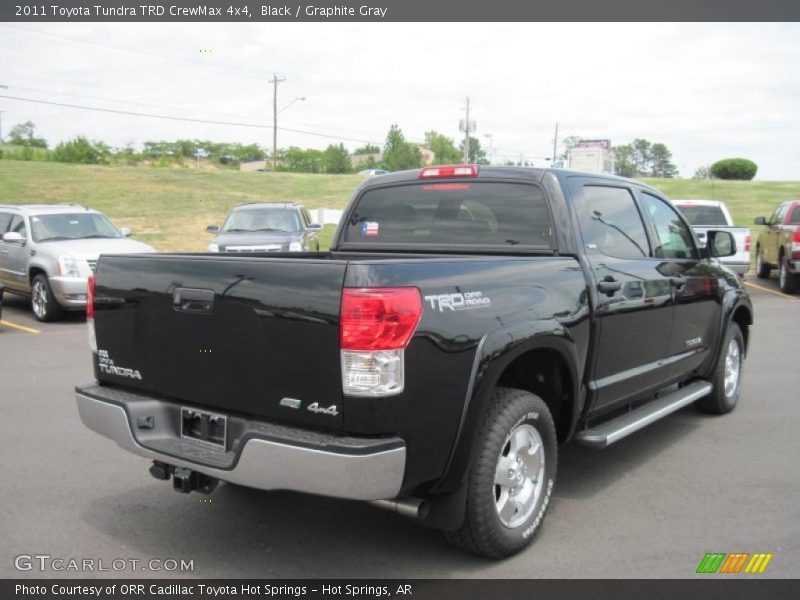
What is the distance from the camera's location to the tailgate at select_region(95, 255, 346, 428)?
305 cm

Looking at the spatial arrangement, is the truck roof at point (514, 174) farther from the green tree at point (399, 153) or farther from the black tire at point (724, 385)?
the green tree at point (399, 153)

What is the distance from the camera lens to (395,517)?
4176 mm

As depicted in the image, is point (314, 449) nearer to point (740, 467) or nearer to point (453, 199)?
point (453, 199)

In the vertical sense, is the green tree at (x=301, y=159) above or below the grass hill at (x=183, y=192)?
above

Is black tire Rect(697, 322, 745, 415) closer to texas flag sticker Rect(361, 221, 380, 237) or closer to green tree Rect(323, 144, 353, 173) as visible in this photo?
texas flag sticker Rect(361, 221, 380, 237)

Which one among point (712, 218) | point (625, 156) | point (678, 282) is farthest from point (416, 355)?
point (625, 156)

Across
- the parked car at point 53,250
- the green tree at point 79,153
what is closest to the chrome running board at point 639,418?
the parked car at point 53,250

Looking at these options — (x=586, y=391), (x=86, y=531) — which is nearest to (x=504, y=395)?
(x=586, y=391)

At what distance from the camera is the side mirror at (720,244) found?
6.12m

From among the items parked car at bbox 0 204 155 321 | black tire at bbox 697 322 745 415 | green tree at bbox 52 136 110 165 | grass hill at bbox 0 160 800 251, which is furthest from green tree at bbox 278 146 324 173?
black tire at bbox 697 322 745 415

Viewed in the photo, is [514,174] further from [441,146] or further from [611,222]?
[441,146]

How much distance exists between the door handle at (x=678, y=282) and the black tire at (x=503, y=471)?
6.27 ft
